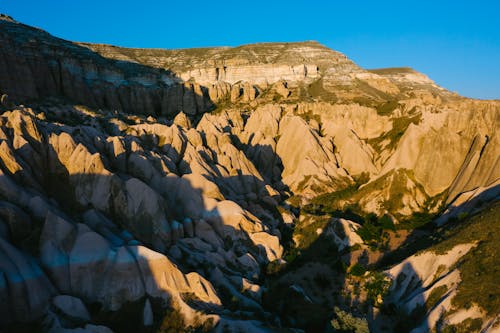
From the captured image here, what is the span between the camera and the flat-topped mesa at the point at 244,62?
114750mm

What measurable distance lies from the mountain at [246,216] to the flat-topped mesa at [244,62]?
29931mm

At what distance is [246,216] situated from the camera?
41562 mm

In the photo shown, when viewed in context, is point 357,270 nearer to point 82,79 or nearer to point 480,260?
point 480,260

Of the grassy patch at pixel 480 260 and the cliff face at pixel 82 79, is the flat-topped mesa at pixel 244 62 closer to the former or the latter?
the cliff face at pixel 82 79

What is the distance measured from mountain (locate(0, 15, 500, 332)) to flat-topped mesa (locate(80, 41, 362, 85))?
2993 centimetres

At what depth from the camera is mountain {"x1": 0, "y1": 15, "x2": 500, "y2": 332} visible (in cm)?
2481

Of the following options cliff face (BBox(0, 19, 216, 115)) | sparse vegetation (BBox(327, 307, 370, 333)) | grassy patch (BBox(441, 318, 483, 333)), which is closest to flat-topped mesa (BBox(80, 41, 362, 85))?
cliff face (BBox(0, 19, 216, 115))

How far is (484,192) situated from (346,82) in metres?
69.6

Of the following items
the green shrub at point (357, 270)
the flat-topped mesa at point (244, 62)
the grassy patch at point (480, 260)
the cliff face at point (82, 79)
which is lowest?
the green shrub at point (357, 270)

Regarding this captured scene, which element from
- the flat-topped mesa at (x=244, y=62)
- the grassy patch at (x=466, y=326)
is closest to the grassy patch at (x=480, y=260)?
the grassy patch at (x=466, y=326)

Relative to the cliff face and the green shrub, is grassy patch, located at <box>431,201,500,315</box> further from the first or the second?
the cliff face

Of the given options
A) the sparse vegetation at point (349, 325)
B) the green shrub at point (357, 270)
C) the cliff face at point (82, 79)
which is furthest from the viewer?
A: the cliff face at point (82, 79)

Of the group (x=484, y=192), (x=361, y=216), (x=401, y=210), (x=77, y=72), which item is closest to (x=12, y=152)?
(x=361, y=216)

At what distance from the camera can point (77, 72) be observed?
308 ft
